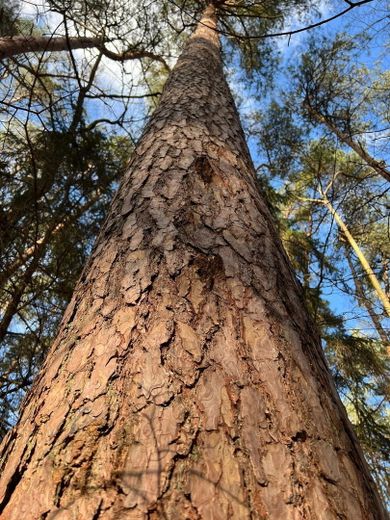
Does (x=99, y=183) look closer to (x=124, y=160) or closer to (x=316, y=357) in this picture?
(x=124, y=160)

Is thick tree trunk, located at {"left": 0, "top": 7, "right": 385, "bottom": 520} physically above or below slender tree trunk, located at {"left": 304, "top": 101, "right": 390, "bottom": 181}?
below

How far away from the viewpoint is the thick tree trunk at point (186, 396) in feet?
1.84

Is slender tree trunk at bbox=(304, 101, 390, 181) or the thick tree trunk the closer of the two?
the thick tree trunk

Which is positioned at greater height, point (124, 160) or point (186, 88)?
point (124, 160)

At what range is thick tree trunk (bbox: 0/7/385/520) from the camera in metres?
0.56

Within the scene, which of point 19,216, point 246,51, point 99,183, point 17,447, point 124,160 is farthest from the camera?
point 246,51

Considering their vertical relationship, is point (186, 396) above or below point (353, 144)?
below

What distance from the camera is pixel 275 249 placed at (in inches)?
47.6

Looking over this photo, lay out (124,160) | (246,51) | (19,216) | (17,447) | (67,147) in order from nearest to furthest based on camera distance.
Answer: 1. (17,447)
2. (19,216)
3. (67,147)
4. (124,160)
5. (246,51)

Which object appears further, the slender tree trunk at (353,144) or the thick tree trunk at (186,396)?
the slender tree trunk at (353,144)

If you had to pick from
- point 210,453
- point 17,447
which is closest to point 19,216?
point 17,447

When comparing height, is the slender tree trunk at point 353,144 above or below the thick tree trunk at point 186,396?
above

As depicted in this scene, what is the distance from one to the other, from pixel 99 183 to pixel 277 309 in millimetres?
3450

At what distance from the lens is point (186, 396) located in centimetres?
68
